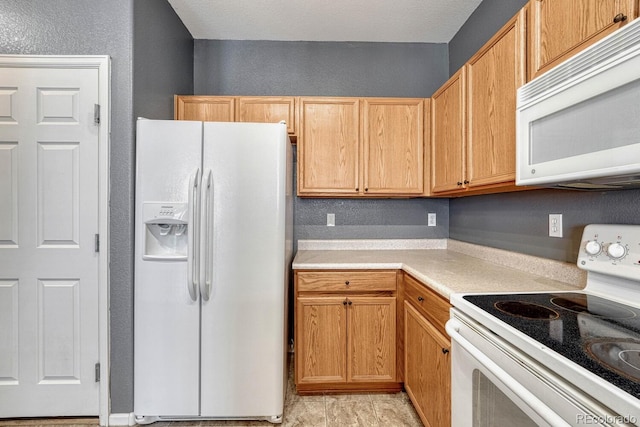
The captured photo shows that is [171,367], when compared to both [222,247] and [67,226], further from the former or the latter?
[67,226]

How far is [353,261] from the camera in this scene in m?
2.10

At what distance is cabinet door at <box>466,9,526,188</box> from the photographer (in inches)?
53.1

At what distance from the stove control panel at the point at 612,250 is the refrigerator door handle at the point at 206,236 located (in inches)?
68.9

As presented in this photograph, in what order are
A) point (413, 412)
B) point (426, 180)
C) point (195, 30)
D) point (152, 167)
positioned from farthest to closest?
point (195, 30) → point (426, 180) → point (413, 412) → point (152, 167)

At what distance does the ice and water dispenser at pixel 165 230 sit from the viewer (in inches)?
66.6

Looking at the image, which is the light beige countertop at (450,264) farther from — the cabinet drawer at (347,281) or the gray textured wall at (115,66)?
the gray textured wall at (115,66)

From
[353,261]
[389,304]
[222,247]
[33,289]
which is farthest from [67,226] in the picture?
[389,304]

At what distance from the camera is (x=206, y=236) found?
1688mm

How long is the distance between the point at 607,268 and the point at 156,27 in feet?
9.12

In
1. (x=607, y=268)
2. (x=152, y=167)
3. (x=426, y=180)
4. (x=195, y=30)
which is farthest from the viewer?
(x=195, y=30)

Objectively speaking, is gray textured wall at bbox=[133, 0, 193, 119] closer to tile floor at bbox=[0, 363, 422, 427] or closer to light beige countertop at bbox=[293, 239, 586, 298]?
light beige countertop at bbox=[293, 239, 586, 298]

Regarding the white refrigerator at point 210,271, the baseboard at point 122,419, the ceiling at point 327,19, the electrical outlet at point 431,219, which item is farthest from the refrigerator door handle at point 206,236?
the electrical outlet at point 431,219

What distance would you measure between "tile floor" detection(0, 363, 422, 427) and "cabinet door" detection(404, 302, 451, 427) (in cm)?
15

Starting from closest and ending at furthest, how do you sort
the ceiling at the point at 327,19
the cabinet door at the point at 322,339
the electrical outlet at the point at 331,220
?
the cabinet door at the point at 322,339 < the ceiling at the point at 327,19 < the electrical outlet at the point at 331,220
